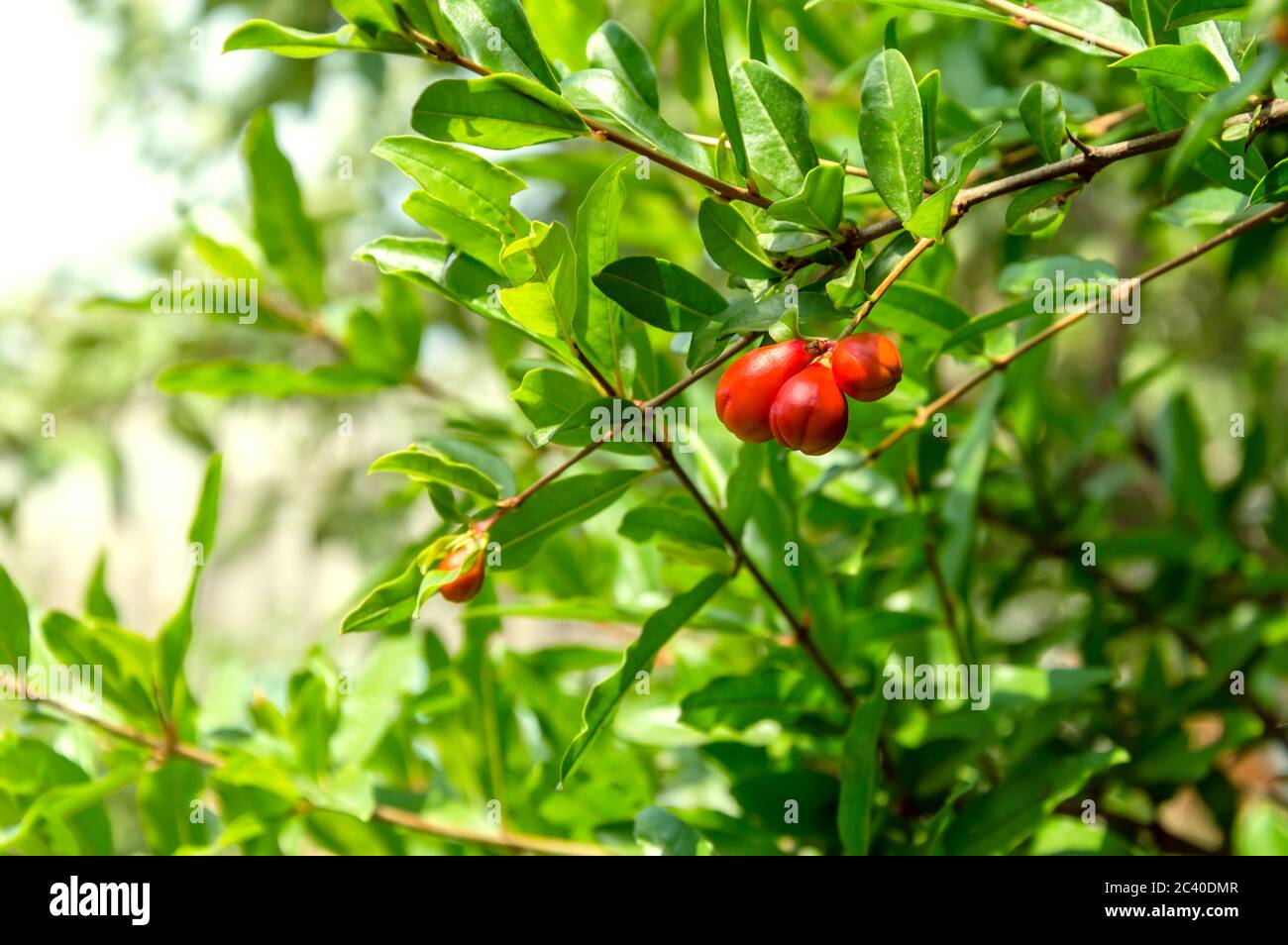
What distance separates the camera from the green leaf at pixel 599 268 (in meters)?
0.53

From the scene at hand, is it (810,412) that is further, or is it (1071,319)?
(1071,319)

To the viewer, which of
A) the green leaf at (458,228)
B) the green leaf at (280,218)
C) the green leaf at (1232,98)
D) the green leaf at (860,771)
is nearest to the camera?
the green leaf at (1232,98)

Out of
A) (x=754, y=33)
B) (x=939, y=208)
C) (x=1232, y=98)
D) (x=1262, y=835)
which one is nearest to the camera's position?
(x=1232, y=98)

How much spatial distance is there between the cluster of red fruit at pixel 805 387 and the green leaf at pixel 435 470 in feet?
0.50

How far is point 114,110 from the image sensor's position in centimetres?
235

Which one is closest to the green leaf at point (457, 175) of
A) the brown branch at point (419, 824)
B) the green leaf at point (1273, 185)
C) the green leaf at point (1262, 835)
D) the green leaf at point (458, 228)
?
the green leaf at point (458, 228)

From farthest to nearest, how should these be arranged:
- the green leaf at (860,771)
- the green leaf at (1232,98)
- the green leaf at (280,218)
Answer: the green leaf at (280,218) < the green leaf at (860,771) < the green leaf at (1232,98)

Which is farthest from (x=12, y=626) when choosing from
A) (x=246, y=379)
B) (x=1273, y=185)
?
(x=1273, y=185)

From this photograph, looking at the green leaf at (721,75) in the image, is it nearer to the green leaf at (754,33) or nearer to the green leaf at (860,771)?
the green leaf at (754,33)

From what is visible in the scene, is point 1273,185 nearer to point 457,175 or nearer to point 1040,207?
point 1040,207

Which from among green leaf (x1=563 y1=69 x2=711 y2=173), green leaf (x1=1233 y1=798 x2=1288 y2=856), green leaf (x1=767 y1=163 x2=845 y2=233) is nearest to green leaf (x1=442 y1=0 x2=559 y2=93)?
green leaf (x1=563 y1=69 x2=711 y2=173)

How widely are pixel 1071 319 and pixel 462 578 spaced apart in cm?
36

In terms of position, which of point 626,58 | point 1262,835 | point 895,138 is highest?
point 626,58

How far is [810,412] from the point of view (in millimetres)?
464
